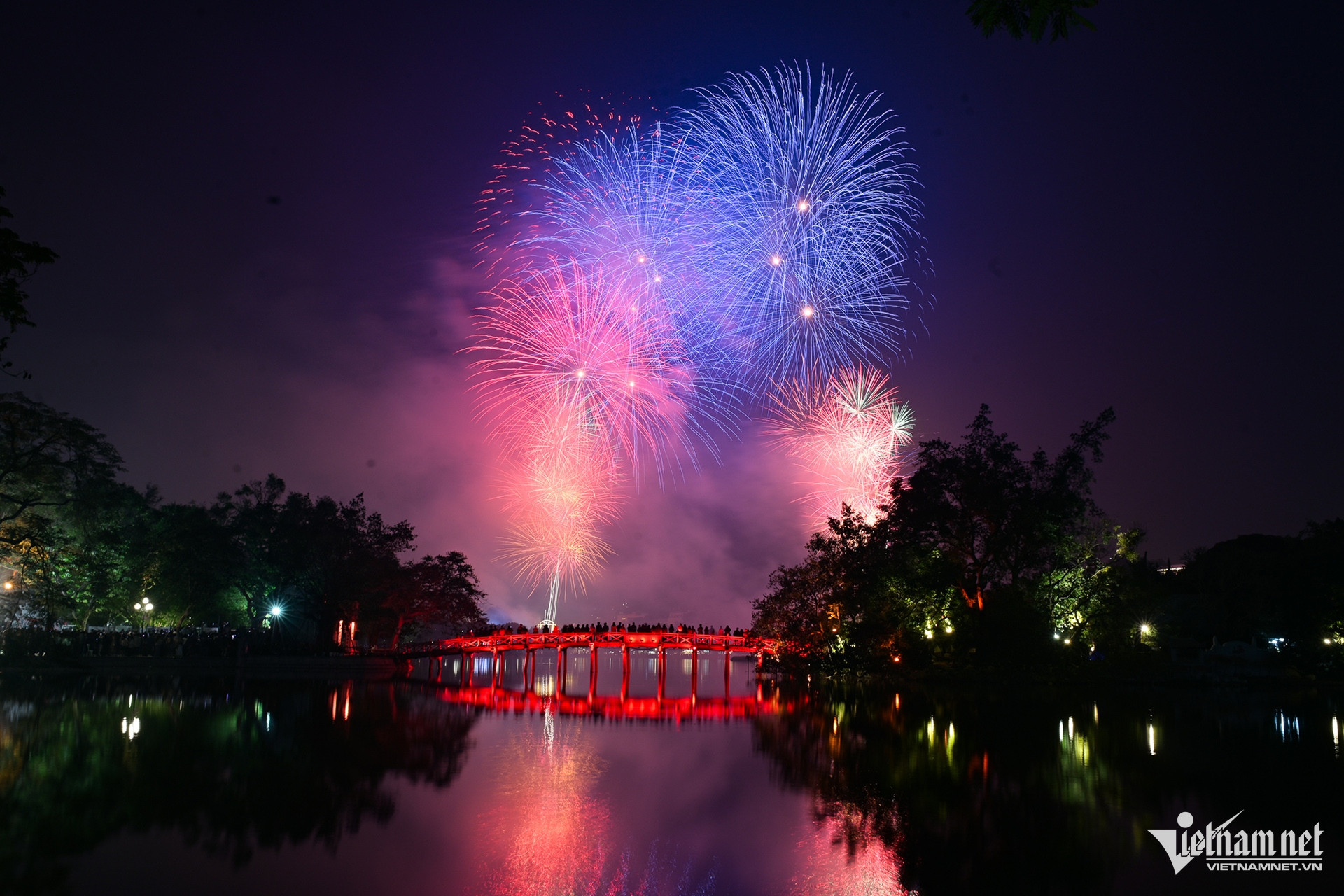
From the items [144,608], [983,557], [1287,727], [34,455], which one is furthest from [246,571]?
[1287,727]

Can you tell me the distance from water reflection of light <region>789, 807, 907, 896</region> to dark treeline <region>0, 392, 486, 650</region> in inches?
1532

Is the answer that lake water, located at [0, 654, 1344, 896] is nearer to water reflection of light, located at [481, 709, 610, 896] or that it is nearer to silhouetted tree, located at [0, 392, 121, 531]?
water reflection of light, located at [481, 709, 610, 896]

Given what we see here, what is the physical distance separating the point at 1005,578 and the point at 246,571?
150 ft

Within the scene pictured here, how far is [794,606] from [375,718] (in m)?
29.6

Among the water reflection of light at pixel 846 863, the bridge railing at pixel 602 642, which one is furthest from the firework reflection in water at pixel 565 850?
the bridge railing at pixel 602 642

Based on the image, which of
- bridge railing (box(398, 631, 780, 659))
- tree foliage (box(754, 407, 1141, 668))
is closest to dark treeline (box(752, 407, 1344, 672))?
tree foliage (box(754, 407, 1141, 668))

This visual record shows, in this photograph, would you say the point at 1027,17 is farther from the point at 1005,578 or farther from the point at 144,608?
the point at 144,608

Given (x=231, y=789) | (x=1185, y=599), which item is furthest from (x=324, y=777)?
(x=1185, y=599)

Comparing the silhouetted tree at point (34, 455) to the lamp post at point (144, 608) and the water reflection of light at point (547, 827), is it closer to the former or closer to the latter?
the lamp post at point (144, 608)

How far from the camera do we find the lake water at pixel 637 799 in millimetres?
9852

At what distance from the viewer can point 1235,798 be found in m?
14.1

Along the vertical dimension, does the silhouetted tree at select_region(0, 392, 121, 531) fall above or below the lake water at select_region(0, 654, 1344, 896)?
above

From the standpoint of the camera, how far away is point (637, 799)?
1496cm

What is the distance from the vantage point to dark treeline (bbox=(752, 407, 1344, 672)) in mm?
38375
